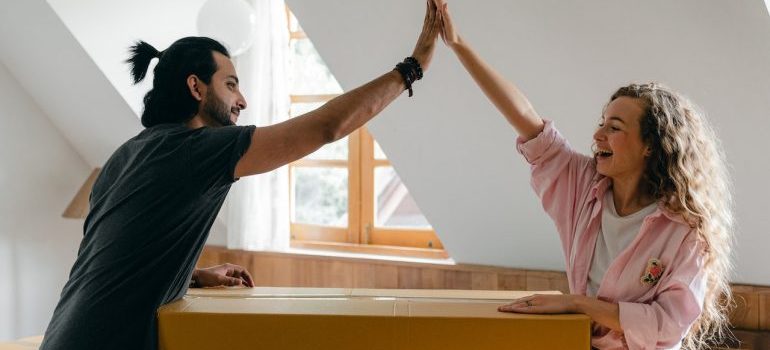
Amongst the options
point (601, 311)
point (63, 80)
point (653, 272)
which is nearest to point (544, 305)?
point (601, 311)

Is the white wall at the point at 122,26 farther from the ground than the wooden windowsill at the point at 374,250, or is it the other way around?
the white wall at the point at 122,26

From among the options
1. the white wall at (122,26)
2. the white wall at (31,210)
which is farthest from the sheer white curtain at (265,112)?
the white wall at (31,210)

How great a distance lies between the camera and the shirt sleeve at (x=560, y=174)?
160 cm

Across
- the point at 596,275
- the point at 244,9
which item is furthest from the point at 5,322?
the point at 596,275

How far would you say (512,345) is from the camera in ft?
4.28

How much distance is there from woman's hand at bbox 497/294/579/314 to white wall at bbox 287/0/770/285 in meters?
1.11

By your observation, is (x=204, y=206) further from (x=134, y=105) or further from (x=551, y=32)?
(x=134, y=105)

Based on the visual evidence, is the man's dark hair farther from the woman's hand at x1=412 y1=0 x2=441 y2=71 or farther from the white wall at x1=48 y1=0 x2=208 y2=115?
the white wall at x1=48 y1=0 x2=208 y2=115

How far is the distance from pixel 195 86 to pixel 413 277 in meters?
2.06

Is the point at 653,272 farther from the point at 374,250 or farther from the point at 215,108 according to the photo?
the point at 374,250

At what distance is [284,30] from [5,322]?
218cm

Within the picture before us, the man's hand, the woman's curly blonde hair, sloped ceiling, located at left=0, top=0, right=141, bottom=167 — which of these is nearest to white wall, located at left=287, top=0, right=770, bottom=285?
the woman's curly blonde hair

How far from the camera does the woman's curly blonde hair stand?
4.65ft

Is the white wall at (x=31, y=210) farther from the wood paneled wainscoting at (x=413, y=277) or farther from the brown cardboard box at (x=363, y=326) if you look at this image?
the brown cardboard box at (x=363, y=326)
